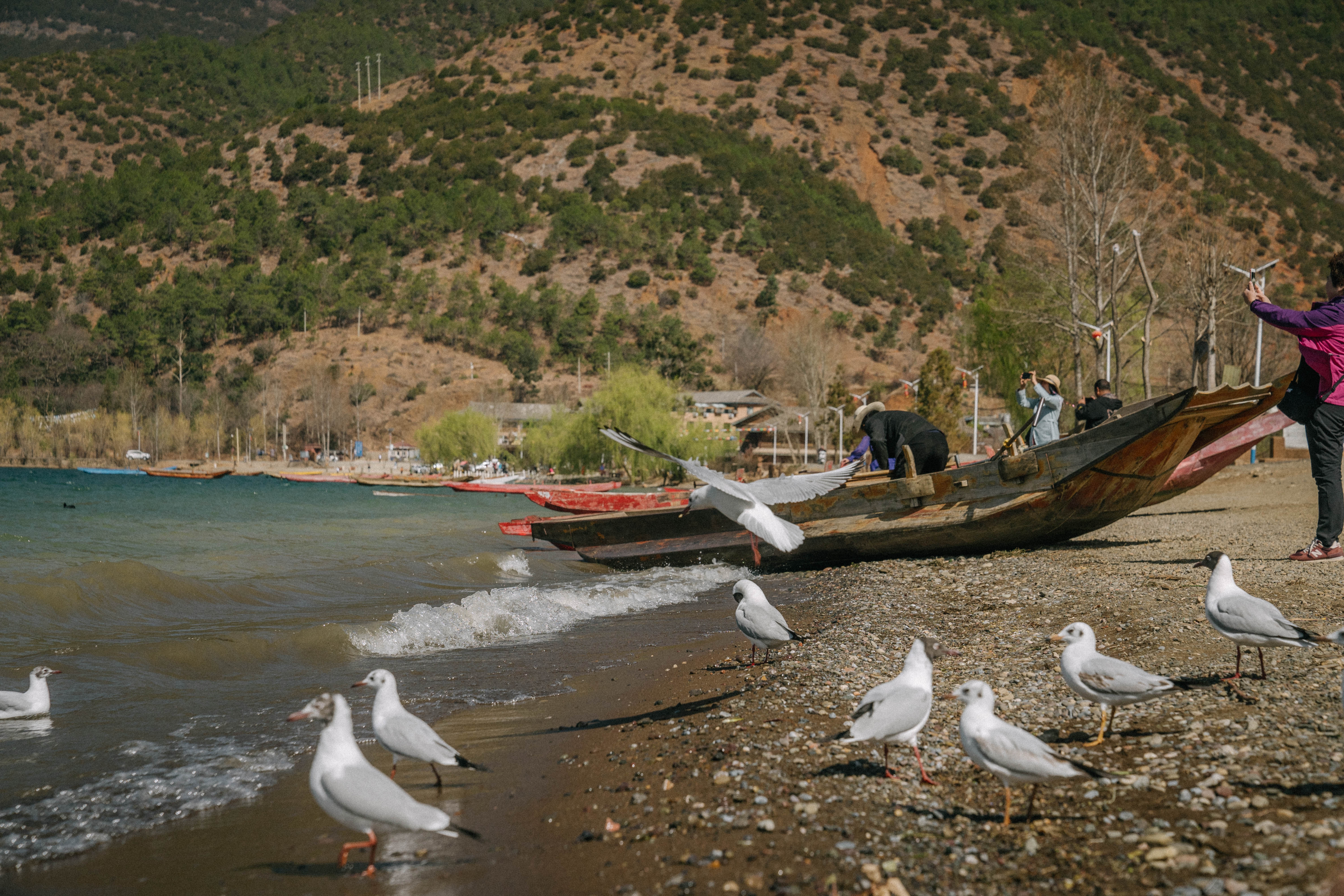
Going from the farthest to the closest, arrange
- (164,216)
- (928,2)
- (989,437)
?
(928,2) → (164,216) → (989,437)

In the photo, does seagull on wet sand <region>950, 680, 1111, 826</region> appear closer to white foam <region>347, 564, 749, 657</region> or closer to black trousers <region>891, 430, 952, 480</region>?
white foam <region>347, 564, 749, 657</region>

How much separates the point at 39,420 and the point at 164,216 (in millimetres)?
39867

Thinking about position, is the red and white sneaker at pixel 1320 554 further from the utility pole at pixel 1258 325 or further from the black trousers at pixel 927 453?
the utility pole at pixel 1258 325

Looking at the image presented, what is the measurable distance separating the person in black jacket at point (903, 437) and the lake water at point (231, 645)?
3.38m

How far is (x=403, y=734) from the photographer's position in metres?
4.94

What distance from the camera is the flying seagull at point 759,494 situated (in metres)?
8.29

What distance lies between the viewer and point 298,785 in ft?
18.2

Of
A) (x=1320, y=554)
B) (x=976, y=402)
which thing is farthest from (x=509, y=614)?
(x=976, y=402)

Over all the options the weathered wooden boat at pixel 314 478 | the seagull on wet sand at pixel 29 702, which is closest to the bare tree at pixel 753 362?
the weathered wooden boat at pixel 314 478

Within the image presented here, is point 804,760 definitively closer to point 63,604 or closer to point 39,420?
point 63,604

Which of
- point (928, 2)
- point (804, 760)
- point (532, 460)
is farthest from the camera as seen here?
point (928, 2)

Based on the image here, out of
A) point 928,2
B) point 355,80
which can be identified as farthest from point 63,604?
point 355,80

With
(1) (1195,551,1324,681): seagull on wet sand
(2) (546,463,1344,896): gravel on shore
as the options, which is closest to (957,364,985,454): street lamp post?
(2) (546,463,1344,896): gravel on shore

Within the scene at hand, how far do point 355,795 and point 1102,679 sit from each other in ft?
12.5
